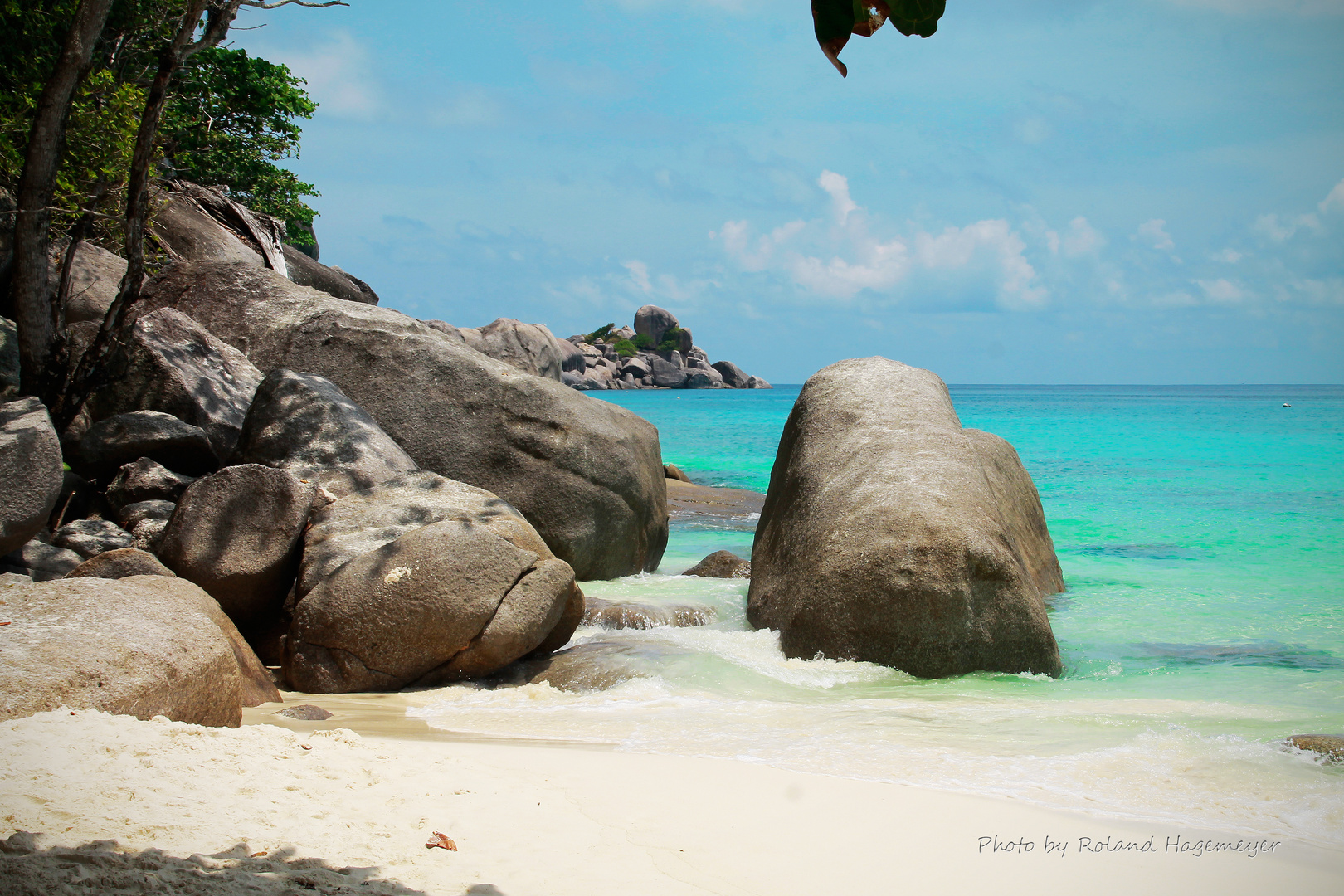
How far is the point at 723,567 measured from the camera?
9906 millimetres

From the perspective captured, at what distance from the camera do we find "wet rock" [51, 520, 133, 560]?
601 centimetres

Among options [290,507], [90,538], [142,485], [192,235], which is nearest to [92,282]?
[192,235]

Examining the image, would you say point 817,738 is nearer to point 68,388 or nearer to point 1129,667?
point 1129,667

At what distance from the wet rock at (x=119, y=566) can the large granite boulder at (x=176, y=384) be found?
2.27 m

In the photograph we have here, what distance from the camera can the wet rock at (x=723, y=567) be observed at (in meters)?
9.80

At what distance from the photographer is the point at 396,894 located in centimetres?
232

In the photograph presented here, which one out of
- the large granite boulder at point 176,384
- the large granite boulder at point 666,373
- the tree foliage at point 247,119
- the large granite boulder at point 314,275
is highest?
the large granite boulder at point 666,373

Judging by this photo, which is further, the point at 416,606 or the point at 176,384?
the point at 176,384

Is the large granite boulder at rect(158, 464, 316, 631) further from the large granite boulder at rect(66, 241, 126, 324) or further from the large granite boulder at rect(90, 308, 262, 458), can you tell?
the large granite boulder at rect(66, 241, 126, 324)

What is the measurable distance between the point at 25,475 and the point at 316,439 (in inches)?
73.1

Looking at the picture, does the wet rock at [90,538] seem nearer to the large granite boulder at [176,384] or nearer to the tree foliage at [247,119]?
the large granite boulder at [176,384]

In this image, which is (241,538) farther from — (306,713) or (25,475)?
(306,713)

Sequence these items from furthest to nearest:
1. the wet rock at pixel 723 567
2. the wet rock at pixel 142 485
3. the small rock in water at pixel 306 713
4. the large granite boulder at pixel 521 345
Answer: the large granite boulder at pixel 521 345 < the wet rock at pixel 723 567 < the wet rock at pixel 142 485 < the small rock in water at pixel 306 713

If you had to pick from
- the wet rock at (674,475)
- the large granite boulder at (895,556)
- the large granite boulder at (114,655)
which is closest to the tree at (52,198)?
the large granite boulder at (114,655)
